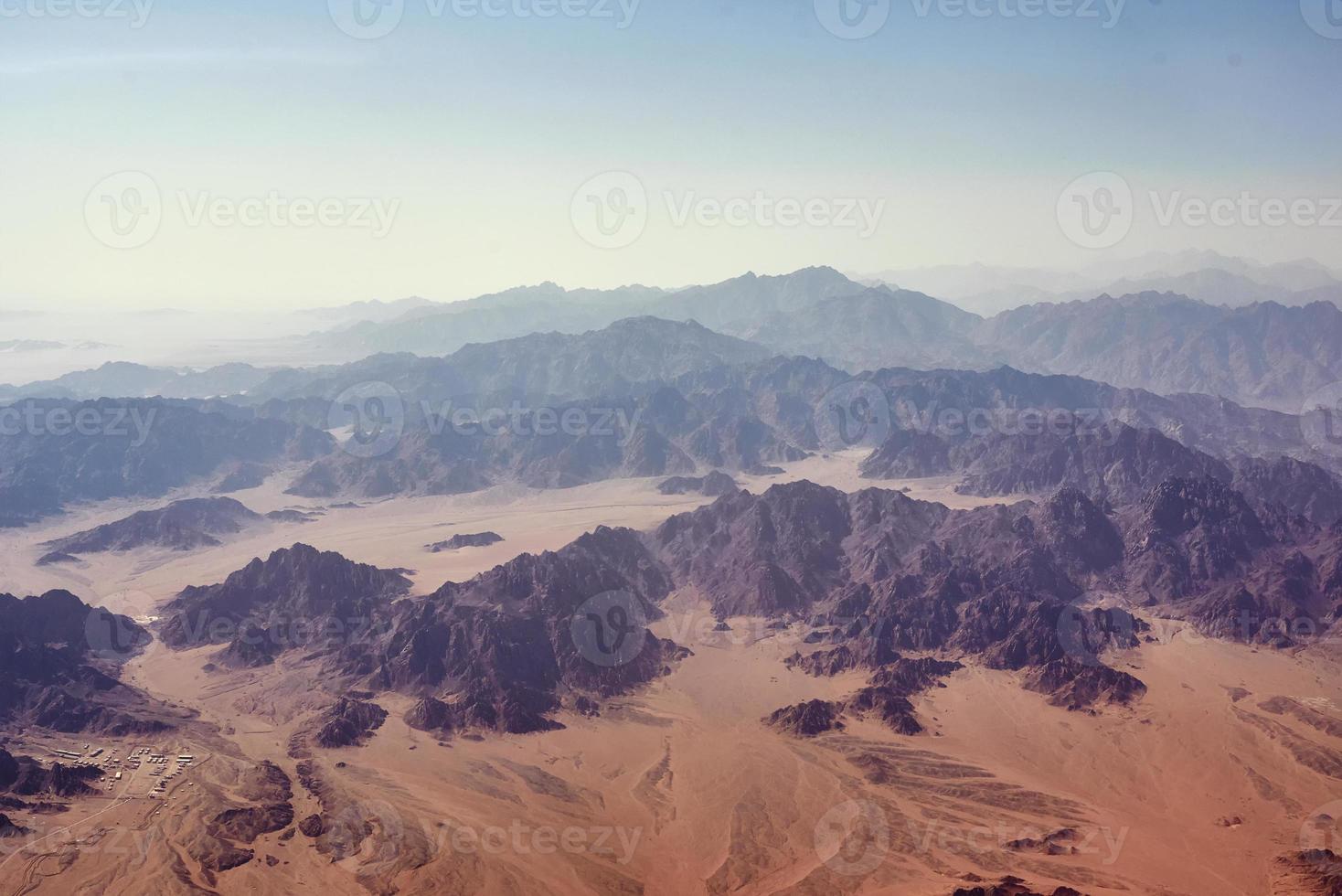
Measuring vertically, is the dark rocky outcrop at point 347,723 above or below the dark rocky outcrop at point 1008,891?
below

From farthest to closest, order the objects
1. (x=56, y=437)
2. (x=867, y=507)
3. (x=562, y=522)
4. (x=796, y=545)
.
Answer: (x=56, y=437), (x=562, y=522), (x=867, y=507), (x=796, y=545)

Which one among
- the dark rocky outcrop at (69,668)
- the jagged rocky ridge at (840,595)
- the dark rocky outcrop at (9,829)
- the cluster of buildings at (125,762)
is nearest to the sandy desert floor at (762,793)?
the dark rocky outcrop at (9,829)

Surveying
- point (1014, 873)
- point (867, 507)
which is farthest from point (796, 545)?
point (1014, 873)

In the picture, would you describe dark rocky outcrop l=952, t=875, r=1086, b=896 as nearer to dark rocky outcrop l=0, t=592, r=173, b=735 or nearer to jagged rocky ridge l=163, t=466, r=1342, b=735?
jagged rocky ridge l=163, t=466, r=1342, b=735

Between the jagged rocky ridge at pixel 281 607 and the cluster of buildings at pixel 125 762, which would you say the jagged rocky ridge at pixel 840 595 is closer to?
the jagged rocky ridge at pixel 281 607

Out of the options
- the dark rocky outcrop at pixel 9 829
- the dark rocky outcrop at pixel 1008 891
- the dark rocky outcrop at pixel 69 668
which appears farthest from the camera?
the dark rocky outcrop at pixel 69 668

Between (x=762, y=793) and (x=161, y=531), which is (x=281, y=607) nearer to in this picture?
(x=161, y=531)

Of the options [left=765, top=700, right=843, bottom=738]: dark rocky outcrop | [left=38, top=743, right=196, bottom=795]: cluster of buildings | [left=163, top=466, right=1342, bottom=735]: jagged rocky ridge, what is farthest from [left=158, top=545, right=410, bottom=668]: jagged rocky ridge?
[left=765, top=700, right=843, bottom=738]: dark rocky outcrop

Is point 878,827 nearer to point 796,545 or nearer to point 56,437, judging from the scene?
point 796,545

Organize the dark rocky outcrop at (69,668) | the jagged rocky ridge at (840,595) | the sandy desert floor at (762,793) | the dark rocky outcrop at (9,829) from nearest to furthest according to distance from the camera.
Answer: the sandy desert floor at (762,793) → the dark rocky outcrop at (9,829) → the dark rocky outcrop at (69,668) → the jagged rocky ridge at (840,595)

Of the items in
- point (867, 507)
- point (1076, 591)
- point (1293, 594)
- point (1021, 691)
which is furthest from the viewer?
point (867, 507)
